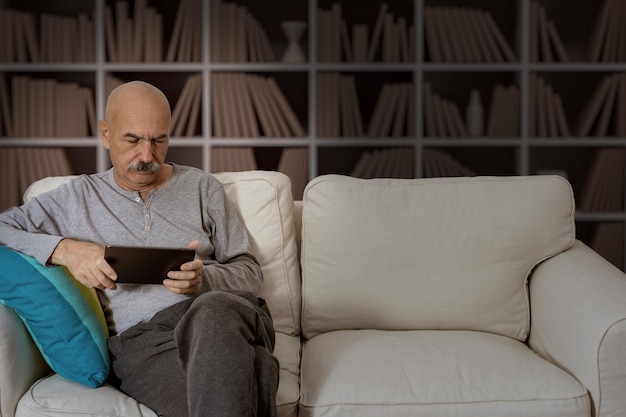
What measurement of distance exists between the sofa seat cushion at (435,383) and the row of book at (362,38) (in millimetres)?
2438

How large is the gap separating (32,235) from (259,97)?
7.75 ft

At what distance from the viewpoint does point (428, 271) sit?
7.69 ft

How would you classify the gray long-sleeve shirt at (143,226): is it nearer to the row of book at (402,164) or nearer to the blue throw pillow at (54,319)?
the blue throw pillow at (54,319)

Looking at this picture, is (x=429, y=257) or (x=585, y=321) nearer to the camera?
(x=585, y=321)

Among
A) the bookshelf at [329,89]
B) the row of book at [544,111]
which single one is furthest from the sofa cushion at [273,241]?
the row of book at [544,111]

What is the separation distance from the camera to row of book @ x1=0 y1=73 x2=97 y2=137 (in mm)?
4344

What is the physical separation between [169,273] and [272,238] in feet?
1.58

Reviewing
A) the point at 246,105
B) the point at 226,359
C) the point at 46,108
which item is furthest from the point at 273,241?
the point at 46,108

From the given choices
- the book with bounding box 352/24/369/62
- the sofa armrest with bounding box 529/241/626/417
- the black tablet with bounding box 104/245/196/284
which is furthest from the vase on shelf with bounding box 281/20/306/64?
the black tablet with bounding box 104/245/196/284

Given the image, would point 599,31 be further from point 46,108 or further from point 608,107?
point 46,108

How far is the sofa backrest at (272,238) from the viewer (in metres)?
2.37

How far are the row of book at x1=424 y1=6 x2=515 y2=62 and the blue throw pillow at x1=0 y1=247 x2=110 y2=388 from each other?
278cm

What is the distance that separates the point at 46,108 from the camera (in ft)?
14.3

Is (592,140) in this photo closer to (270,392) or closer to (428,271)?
(428,271)
